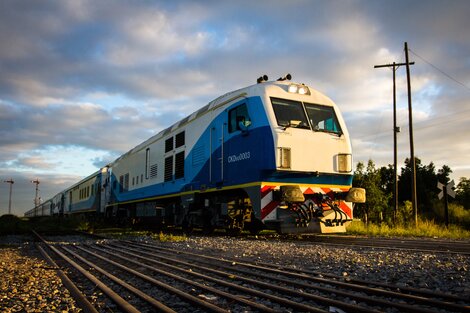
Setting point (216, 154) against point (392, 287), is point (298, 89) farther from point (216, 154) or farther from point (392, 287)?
point (392, 287)

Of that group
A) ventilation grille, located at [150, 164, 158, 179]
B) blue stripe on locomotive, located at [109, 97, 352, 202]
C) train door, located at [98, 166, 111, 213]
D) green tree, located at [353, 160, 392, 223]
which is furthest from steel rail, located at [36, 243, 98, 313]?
green tree, located at [353, 160, 392, 223]

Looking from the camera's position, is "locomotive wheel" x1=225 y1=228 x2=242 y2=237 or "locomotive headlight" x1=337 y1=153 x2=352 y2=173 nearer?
"locomotive headlight" x1=337 y1=153 x2=352 y2=173

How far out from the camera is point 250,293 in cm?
405

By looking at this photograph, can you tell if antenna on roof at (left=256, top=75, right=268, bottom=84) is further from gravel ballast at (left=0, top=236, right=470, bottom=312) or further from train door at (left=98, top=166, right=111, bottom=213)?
train door at (left=98, top=166, right=111, bottom=213)

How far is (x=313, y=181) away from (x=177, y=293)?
20.4 ft

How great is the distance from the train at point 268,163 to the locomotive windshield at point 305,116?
0.09 ft

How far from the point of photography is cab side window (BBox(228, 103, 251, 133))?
10055 mm

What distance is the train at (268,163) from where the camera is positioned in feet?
30.3

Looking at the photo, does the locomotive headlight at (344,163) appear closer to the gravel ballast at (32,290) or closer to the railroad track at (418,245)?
the railroad track at (418,245)

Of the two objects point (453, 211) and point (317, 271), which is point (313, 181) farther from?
point (453, 211)

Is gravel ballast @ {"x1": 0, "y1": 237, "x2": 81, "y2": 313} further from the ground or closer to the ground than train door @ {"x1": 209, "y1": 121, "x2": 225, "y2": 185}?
closer to the ground

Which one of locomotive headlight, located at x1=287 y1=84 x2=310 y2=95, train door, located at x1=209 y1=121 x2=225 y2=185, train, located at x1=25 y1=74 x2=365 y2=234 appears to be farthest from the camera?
train door, located at x1=209 y1=121 x2=225 y2=185

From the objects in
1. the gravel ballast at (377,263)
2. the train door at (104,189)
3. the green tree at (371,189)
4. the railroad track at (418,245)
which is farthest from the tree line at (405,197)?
the train door at (104,189)

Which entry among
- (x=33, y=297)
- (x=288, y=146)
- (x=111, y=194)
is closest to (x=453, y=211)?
(x=288, y=146)
